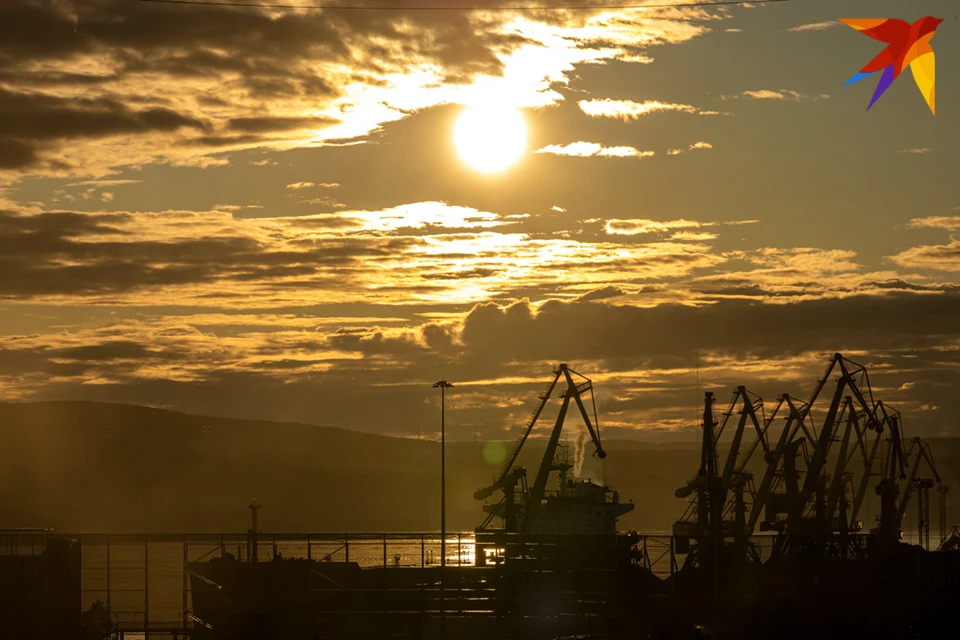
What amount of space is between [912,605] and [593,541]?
20993mm

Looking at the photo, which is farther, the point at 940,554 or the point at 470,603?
the point at 940,554

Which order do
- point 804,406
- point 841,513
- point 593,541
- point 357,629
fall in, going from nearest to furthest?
1. point 357,629
2. point 593,541
3. point 804,406
4. point 841,513

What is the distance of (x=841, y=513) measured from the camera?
128 m

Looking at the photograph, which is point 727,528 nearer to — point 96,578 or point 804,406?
point 804,406

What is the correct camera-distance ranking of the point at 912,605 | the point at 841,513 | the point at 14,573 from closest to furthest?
the point at 14,573 < the point at 912,605 < the point at 841,513

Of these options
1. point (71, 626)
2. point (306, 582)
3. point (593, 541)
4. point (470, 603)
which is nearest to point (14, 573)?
point (71, 626)

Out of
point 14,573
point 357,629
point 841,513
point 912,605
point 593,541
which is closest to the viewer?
point 14,573

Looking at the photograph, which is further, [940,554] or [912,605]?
[940,554]

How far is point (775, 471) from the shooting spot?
11838 centimetres

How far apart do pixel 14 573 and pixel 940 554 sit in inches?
2530

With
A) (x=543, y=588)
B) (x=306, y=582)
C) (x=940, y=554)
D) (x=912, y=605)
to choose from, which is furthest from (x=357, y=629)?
(x=940, y=554)

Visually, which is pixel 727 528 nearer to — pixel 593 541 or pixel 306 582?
pixel 593 541

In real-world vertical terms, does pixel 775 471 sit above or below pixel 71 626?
above

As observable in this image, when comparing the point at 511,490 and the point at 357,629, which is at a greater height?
the point at 511,490
